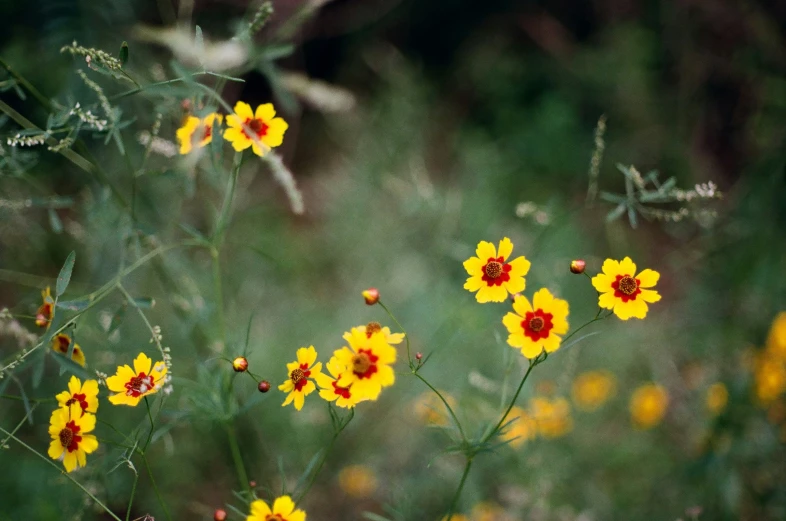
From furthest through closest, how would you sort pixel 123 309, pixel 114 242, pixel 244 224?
1. pixel 244 224
2. pixel 114 242
3. pixel 123 309

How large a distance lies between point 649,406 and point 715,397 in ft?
0.73

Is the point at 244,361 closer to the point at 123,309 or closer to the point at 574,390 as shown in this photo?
the point at 123,309

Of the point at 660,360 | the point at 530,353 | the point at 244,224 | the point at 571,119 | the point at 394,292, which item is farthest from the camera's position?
the point at 571,119

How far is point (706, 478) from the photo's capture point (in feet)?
5.96

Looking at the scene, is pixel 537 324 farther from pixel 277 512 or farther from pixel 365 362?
pixel 277 512

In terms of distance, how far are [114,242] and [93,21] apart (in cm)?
95

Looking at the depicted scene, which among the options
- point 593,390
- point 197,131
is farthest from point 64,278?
point 593,390

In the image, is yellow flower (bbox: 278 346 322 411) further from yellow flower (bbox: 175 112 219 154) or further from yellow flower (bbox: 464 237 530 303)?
yellow flower (bbox: 175 112 219 154)

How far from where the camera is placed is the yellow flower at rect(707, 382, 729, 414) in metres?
2.01

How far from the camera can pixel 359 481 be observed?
→ 6.93ft

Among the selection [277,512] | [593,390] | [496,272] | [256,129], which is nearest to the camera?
[277,512]

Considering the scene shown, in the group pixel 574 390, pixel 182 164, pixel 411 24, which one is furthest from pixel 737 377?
pixel 411 24

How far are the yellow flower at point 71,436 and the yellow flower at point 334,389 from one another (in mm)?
394

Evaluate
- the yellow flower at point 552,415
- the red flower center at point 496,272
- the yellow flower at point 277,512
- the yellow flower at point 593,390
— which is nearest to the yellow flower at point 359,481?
the yellow flower at point 552,415
